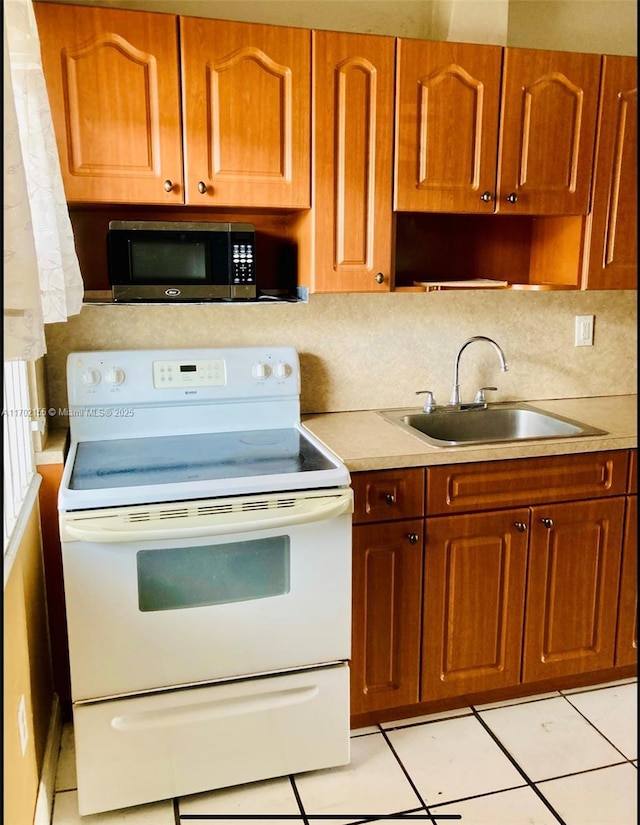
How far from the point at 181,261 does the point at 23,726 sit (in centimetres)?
129

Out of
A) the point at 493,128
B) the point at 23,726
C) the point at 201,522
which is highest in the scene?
the point at 493,128

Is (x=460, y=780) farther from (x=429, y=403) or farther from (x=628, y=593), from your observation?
(x=429, y=403)

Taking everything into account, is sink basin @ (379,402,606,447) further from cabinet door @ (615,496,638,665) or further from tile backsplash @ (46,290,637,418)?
cabinet door @ (615,496,638,665)

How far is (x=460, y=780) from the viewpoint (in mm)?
1969

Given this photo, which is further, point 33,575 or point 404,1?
point 404,1

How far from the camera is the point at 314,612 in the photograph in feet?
6.21

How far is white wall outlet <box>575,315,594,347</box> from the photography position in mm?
2720

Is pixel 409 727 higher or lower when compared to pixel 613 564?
lower

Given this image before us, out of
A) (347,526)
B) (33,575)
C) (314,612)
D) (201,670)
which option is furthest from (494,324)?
(33,575)

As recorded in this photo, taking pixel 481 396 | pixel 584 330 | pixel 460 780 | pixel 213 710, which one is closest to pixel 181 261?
pixel 481 396

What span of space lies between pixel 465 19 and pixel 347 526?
1.68 metres

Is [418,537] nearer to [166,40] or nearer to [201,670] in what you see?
[201,670]

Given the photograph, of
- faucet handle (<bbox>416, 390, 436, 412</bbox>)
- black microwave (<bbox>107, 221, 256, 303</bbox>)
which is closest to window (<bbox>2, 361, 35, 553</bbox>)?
black microwave (<bbox>107, 221, 256, 303</bbox>)

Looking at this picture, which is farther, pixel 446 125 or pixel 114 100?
pixel 446 125
